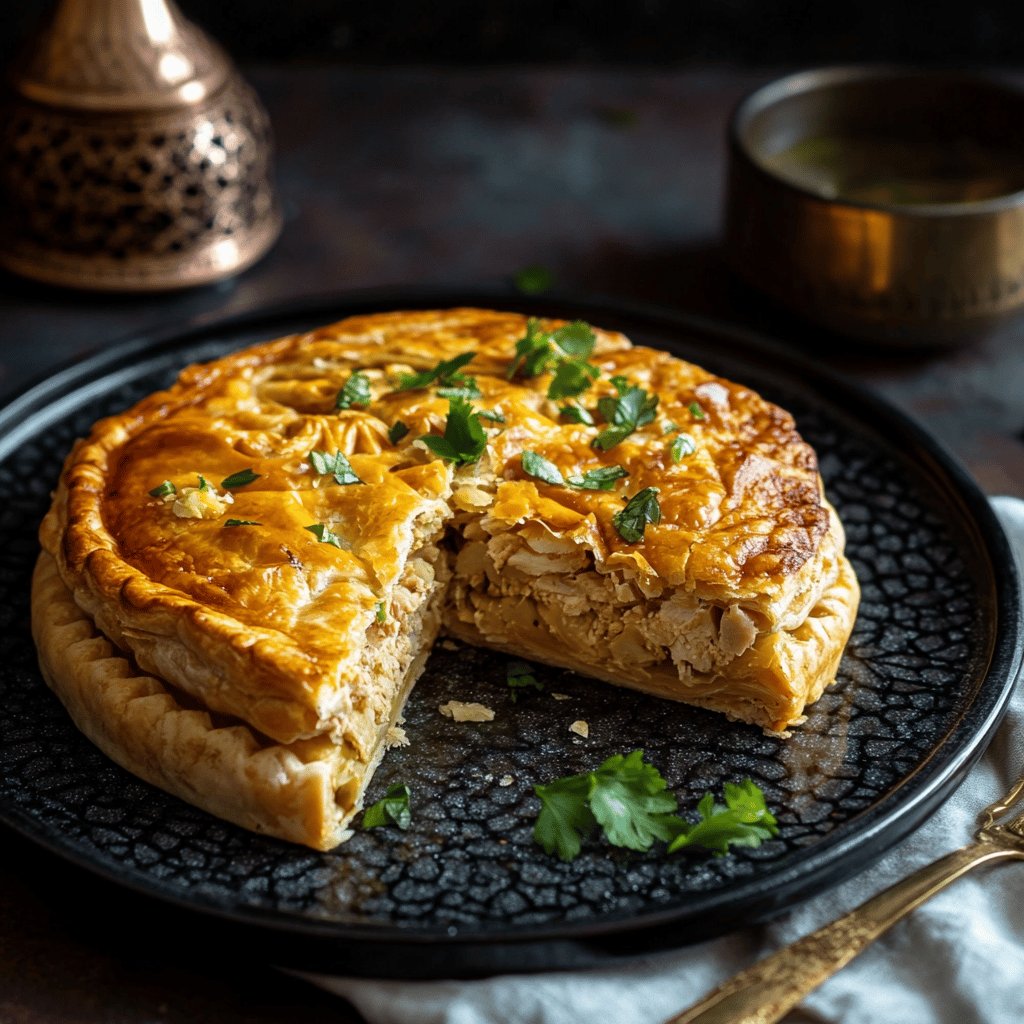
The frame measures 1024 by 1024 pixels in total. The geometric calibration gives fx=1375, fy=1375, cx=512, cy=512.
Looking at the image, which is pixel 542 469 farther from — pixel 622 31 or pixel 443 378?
pixel 622 31

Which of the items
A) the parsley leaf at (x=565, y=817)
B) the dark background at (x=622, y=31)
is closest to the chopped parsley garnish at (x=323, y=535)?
the parsley leaf at (x=565, y=817)

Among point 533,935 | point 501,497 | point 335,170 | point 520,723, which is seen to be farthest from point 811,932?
point 335,170

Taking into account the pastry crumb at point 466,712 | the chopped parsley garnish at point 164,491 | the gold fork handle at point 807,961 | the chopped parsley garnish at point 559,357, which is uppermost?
the chopped parsley garnish at point 559,357

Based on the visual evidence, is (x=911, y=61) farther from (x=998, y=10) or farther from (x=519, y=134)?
(x=519, y=134)

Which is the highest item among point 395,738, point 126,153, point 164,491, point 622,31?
point 126,153

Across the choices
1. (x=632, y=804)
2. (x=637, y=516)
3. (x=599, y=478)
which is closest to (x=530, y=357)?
(x=599, y=478)

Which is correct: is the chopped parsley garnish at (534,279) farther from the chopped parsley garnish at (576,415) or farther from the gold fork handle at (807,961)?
the gold fork handle at (807,961)
